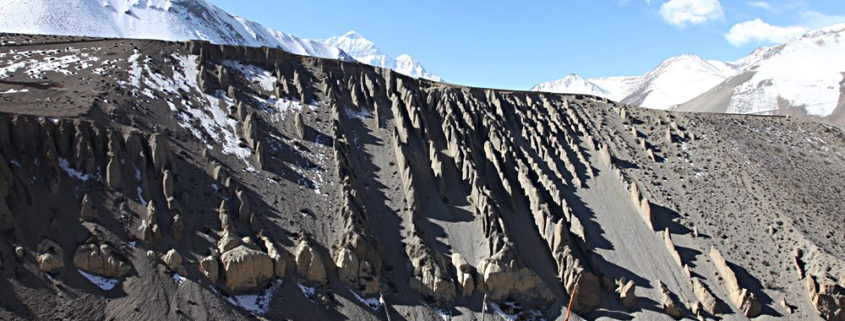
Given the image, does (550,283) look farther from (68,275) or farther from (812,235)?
(68,275)

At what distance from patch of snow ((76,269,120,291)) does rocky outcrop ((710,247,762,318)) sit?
40749mm

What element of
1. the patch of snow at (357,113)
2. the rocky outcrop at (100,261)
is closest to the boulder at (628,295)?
the patch of snow at (357,113)

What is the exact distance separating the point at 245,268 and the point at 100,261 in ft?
24.2

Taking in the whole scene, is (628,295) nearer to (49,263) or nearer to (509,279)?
(509,279)

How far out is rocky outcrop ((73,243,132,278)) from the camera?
30562 mm

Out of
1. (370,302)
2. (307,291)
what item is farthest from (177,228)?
(370,302)

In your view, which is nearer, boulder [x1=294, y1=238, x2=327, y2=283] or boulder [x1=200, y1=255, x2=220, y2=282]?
boulder [x1=200, y1=255, x2=220, y2=282]

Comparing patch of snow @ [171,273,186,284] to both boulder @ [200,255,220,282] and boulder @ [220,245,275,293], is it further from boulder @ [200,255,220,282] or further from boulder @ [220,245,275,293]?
boulder @ [220,245,275,293]

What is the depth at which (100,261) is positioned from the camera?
30844 millimetres

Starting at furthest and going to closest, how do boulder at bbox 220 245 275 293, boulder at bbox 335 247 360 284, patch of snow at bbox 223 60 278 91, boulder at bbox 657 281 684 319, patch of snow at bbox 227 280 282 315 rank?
1. patch of snow at bbox 223 60 278 91
2. boulder at bbox 657 281 684 319
3. boulder at bbox 335 247 360 284
4. boulder at bbox 220 245 275 293
5. patch of snow at bbox 227 280 282 315

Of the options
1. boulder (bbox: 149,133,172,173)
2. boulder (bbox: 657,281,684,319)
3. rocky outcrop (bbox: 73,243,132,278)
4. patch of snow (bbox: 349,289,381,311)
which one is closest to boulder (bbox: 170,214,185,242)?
rocky outcrop (bbox: 73,243,132,278)

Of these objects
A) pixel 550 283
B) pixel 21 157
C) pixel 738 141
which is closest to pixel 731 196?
pixel 738 141

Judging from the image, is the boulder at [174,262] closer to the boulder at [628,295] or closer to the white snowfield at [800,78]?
the boulder at [628,295]

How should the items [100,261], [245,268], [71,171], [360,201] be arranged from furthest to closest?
[360,201], [71,171], [245,268], [100,261]
